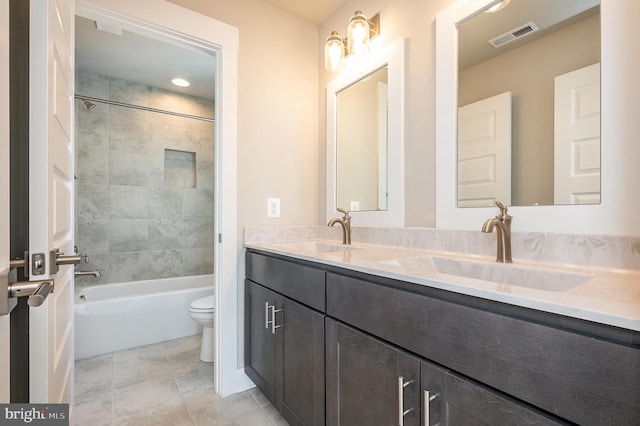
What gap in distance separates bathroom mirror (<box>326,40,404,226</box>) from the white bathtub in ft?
5.30

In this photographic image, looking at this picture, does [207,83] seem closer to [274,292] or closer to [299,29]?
[299,29]

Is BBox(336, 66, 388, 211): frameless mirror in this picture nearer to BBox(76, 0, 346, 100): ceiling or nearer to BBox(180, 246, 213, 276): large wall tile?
BBox(76, 0, 346, 100): ceiling

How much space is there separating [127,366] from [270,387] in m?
1.23

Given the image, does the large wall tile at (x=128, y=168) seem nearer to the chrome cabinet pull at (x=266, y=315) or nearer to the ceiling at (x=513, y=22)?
the chrome cabinet pull at (x=266, y=315)

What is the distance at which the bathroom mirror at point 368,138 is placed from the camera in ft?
5.13

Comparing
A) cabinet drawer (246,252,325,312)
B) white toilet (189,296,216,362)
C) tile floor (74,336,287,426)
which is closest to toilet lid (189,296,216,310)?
white toilet (189,296,216,362)

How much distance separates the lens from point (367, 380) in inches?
37.1

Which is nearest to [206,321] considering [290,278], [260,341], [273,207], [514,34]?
[260,341]

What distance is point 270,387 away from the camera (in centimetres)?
151

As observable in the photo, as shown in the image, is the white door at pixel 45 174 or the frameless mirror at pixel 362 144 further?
the frameless mirror at pixel 362 144

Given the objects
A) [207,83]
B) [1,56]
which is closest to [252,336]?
[1,56]

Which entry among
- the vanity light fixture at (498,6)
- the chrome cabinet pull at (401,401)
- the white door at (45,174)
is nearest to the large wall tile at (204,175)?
the white door at (45,174)

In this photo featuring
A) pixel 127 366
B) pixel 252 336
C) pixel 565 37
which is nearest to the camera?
pixel 565 37

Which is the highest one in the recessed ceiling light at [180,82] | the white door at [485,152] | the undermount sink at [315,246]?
the recessed ceiling light at [180,82]
